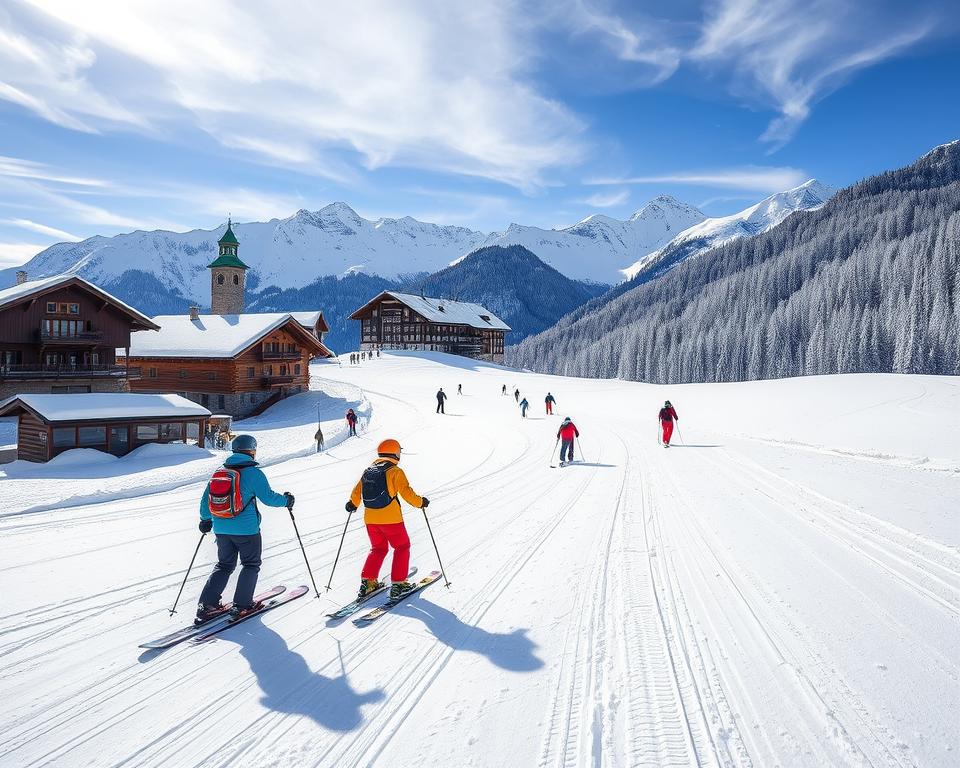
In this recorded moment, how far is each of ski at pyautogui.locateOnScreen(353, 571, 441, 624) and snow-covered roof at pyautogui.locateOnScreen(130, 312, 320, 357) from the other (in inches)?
1262

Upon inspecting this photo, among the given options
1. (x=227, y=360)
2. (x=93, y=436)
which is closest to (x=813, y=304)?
(x=227, y=360)

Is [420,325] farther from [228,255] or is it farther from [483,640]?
[483,640]

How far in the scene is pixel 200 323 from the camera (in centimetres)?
4019

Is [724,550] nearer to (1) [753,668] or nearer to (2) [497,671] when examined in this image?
(1) [753,668]

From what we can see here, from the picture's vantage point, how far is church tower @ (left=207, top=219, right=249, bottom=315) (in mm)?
68688

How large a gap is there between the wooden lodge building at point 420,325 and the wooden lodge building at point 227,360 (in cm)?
3948

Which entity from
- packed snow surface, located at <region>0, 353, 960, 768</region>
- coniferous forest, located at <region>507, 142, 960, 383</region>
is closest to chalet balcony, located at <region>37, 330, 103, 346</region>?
packed snow surface, located at <region>0, 353, 960, 768</region>

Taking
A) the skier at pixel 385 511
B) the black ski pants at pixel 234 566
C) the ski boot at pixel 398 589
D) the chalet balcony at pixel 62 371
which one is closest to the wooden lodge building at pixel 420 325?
the chalet balcony at pixel 62 371

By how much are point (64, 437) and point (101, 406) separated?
172cm

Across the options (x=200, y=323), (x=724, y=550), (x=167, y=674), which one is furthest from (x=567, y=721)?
(x=200, y=323)

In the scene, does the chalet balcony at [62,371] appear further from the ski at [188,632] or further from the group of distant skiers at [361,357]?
the ski at [188,632]

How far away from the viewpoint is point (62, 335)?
Result: 102 feet

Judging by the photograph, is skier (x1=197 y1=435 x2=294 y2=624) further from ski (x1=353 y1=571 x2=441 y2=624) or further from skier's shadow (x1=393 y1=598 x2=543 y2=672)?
skier's shadow (x1=393 y1=598 x2=543 y2=672)

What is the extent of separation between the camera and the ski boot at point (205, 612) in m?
5.36
